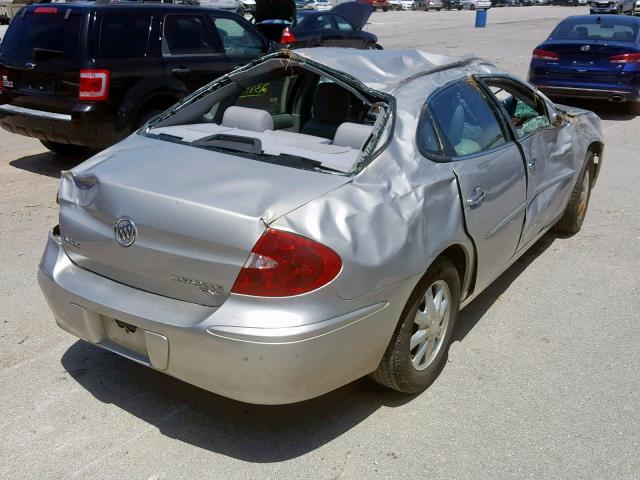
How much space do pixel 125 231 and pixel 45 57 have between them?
4846mm

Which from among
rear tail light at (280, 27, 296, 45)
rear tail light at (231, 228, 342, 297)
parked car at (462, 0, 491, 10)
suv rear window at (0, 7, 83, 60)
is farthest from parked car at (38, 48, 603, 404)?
parked car at (462, 0, 491, 10)

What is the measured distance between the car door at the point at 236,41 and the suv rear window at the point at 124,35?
1058mm

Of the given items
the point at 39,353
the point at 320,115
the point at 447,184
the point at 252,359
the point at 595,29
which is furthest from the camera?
the point at 595,29

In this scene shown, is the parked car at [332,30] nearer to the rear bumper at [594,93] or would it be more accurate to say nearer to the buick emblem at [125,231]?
the rear bumper at [594,93]

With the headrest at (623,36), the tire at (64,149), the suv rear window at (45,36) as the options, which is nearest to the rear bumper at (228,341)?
the suv rear window at (45,36)

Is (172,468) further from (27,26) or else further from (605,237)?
(27,26)

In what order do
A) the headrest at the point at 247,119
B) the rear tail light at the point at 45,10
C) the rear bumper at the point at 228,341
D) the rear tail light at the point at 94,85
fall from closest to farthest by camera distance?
the rear bumper at the point at 228,341 → the headrest at the point at 247,119 → the rear tail light at the point at 94,85 → the rear tail light at the point at 45,10

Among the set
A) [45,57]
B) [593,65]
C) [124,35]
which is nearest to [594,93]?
[593,65]

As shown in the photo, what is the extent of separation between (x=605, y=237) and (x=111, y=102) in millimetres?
4780

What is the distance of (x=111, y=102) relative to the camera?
7.11 metres

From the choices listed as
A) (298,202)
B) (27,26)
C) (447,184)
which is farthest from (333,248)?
(27,26)

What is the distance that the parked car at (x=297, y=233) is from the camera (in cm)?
277

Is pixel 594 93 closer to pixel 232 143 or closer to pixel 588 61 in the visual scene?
pixel 588 61

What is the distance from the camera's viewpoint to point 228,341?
2732 mm
